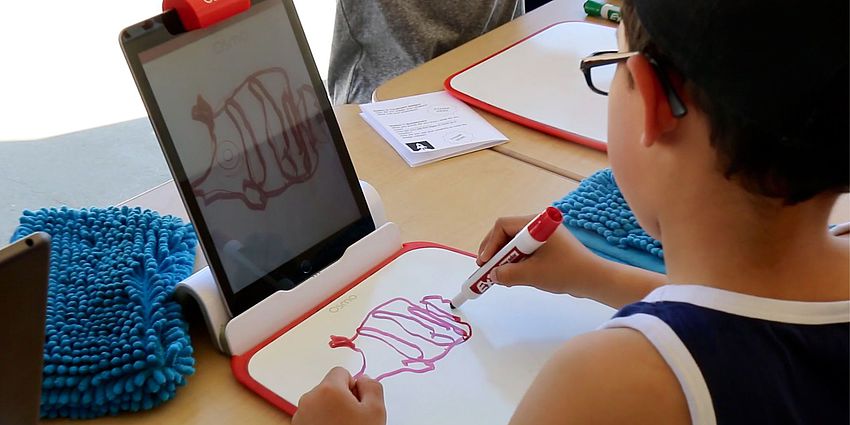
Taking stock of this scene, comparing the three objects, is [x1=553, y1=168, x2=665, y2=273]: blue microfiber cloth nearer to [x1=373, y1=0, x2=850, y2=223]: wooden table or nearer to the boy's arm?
[x1=373, y1=0, x2=850, y2=223]: wooden table

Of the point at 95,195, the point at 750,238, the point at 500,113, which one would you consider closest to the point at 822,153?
the point at 750,238

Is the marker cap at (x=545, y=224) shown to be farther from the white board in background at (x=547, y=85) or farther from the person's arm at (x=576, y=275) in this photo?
the white board in background at (x=547, y=85)

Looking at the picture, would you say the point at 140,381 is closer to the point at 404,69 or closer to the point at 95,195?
the point at 404,69

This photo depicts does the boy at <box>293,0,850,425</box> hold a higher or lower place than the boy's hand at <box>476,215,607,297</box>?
higher

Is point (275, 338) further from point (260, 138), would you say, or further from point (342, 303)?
point (260, 138)

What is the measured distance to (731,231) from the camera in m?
0.52

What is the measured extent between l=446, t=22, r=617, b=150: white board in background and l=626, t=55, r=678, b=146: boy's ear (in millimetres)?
432

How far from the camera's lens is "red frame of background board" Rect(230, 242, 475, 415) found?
26.4 inches

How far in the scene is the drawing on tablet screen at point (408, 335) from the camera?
0.70 m

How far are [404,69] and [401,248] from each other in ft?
1.96

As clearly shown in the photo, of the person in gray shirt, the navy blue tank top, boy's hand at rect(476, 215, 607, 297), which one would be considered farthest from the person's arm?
the person in gray shirt

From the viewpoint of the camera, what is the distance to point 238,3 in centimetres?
75

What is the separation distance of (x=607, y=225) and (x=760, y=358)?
0.39 meters

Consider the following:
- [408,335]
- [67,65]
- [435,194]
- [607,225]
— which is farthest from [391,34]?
[67,65]
